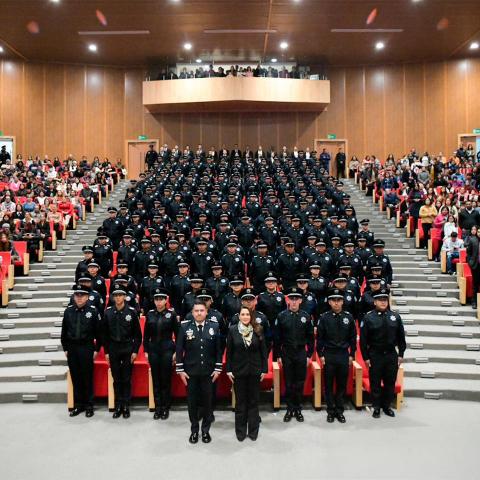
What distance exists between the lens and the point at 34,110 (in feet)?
76.3

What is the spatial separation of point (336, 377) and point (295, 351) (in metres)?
0.56

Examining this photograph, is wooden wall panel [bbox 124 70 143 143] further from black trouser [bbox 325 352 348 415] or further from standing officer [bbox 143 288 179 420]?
black trouser [bbox 325 352 348 415]

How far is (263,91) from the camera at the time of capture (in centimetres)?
2142

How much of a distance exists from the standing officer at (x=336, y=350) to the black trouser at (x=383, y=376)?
30 cm

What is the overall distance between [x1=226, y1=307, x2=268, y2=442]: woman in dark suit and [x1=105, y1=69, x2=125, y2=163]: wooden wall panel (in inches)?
768

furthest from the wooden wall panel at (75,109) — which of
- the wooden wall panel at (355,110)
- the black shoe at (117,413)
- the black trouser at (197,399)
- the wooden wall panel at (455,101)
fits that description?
the black trouser at (197,399)

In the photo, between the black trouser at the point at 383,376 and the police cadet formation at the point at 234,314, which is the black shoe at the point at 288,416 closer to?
the police cadet formation at the point at 234,314

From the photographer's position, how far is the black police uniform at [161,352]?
648 centimetres

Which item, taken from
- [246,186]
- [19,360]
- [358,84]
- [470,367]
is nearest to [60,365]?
[19,360]

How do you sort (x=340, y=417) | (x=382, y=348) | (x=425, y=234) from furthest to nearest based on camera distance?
(x=425, y=234)
(x=382, y=348)
(x=340, y=417)

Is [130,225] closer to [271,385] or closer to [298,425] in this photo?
[271,385]

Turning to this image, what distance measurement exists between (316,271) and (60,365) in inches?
156

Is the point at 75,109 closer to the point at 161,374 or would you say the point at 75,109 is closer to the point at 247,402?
the point at 161,374

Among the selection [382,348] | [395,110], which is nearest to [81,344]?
[382,348]
